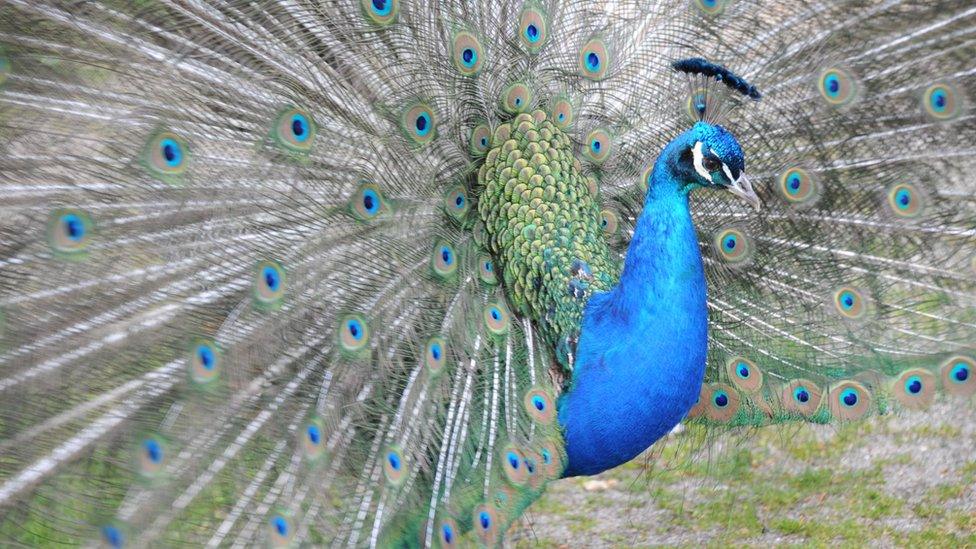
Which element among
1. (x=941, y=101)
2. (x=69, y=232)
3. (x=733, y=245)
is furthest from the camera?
(x=733, y=245)

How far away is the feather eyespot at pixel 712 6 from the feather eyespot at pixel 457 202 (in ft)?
2.47

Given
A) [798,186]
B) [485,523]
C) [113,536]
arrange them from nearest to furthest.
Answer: [113,536] → [485,523] → [798,186]

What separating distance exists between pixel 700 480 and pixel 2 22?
105 inches

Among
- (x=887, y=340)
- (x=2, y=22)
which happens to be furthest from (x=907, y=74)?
(x=2, y=22)

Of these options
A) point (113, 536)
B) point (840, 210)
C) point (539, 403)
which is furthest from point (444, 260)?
point (840, 210)

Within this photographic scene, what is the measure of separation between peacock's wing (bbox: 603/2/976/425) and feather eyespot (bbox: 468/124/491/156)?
37cm

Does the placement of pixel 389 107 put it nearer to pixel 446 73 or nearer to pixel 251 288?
pixel 446 73

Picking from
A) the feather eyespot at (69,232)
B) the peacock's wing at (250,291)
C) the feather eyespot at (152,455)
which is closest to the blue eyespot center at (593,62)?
the peacock's wing at (250,291)

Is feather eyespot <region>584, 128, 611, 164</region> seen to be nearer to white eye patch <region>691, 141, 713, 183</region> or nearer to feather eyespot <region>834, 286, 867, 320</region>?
white eye patch <region>691, 141, 713, 183</region>

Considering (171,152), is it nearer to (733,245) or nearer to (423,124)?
(423,124)

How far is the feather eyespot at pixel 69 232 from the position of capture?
1.73 metres

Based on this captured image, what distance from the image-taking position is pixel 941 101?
2.30 m

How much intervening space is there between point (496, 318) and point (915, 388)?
1.07 metres

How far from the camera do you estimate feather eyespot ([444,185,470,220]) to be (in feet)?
7.52
